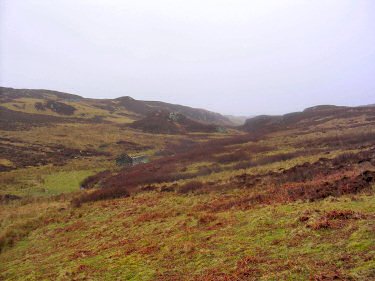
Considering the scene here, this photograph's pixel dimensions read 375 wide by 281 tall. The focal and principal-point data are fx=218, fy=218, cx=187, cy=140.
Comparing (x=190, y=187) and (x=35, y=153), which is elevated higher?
(x=35, y=153)

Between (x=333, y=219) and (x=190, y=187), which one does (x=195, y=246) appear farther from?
(x=190, y=187)

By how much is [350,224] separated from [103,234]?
1236cm

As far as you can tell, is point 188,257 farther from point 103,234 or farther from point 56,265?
point 103,234

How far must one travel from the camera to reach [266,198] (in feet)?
43.5

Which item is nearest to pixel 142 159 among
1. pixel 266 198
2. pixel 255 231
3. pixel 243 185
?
pixel 243 185

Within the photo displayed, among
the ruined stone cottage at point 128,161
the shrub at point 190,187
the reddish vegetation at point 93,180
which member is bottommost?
the reddish vegetation at point 93,180

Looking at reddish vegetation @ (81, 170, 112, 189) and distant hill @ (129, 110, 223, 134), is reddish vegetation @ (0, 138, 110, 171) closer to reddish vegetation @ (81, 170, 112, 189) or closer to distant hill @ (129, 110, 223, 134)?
reddish vegetation @ (81, 170, 112, 189)

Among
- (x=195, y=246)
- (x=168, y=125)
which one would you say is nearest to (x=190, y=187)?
(x=195, y=246)

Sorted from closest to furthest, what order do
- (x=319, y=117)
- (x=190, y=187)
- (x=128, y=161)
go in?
(x=190, y=187), (x=128, y=161), (x=319, y=117)

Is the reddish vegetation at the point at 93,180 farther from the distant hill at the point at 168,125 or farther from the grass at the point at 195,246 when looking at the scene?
the distant hill at the point at 168,125

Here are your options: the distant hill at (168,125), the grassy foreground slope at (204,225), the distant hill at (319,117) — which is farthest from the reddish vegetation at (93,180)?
the distant hill at (319,117)

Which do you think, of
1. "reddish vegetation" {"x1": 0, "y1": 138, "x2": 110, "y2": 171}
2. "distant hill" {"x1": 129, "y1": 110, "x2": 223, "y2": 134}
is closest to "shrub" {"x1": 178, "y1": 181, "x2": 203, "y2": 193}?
"reddish vegetation" {"x1": 0, "y1": 138, "x2": 110, "y2": 171}

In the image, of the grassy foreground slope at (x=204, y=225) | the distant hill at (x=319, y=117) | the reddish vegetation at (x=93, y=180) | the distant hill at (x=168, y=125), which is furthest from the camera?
the distant hill at (x=168, y=125)

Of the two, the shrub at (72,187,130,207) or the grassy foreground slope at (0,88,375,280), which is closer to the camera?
the grassy foreground slope at (0,88,375,280)
